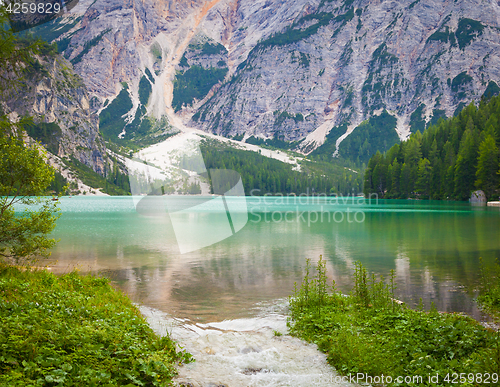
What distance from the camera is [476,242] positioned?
33906 mm

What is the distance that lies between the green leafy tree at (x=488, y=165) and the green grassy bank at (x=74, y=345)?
102023 mm

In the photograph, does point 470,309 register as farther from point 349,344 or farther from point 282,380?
point 282,380

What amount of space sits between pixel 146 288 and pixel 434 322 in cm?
1347

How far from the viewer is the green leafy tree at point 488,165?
89188 millimetres

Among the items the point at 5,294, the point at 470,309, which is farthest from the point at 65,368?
the point at 470,309

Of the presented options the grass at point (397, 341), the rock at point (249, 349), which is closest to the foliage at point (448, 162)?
the grass at point (397, 341)

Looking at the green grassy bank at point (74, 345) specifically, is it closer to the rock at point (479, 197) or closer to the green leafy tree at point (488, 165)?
the green leafy tree at point (488, 165)

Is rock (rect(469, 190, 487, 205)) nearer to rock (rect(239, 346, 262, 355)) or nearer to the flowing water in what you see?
the flowing water

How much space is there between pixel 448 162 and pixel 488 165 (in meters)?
25.3

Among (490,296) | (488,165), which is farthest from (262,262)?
(488,165)

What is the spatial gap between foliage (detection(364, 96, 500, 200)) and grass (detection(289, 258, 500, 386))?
93.9m

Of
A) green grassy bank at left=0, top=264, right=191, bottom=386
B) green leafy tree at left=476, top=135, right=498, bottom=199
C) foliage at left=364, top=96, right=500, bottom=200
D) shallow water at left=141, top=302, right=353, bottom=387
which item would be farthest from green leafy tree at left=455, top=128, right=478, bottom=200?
green grassy bank at left=0, top=264, right=191, bottom=386

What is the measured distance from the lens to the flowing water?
9375mm

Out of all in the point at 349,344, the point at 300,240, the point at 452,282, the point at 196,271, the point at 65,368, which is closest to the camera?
the point at 65,368
